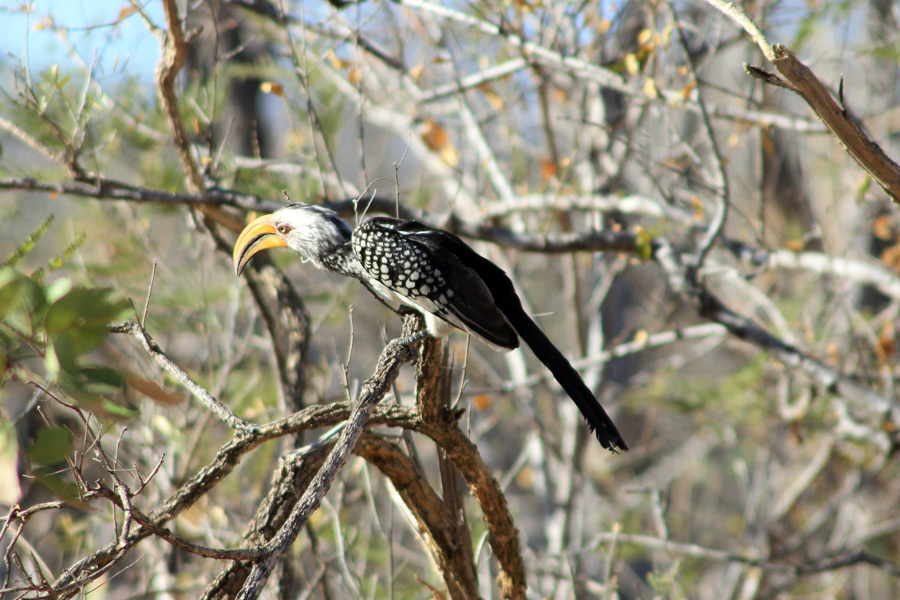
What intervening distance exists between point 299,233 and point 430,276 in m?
0.53

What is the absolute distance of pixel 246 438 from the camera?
1.55m

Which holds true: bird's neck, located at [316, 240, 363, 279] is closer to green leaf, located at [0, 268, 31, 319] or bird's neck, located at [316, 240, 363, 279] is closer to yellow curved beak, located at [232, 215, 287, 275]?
yellow curved beak, located at [232, 215, 287, 275]

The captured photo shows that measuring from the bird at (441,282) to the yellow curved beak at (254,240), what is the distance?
63 millimetres

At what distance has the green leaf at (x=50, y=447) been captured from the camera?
939mm

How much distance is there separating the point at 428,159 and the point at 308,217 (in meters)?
2.32

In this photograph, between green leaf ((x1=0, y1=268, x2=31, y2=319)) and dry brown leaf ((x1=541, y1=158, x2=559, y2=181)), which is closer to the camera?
green leaf ((x1=0, y1=268, x2=31, y2=319))

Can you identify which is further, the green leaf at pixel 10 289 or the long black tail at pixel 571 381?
the long black tail at pixel 571 381

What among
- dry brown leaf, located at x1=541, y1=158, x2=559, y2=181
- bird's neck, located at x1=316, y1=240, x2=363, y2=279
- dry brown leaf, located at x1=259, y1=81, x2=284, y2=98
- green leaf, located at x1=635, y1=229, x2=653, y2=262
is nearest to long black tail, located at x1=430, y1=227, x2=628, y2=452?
bird's neck, located at x1=316, y1=240, x2=363, y2=279

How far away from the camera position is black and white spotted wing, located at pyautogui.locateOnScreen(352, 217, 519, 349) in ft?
6.24

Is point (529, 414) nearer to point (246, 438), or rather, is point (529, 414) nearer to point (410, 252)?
point (410, 252)

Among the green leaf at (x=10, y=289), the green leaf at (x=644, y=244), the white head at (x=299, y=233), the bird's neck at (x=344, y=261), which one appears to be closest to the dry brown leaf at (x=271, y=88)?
the white head at (x=299, y=233)

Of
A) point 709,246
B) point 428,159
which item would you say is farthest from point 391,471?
point 428,159

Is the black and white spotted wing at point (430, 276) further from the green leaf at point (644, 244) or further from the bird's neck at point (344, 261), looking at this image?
the green leaf at point (644, 244)

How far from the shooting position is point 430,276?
1.92 m
